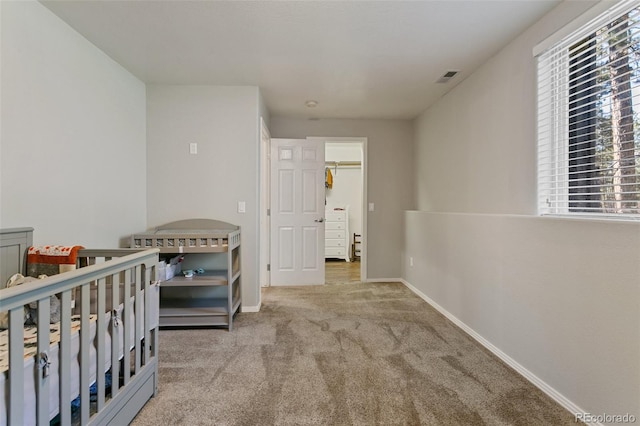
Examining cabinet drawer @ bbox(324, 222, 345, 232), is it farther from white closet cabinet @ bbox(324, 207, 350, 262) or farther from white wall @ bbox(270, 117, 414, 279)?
white wall @ bbox(270, 117, 414, 279)

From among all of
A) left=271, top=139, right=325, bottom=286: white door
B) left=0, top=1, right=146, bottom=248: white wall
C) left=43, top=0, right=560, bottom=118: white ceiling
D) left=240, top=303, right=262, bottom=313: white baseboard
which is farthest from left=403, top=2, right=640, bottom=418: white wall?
left=0, top=1, right=146, bottom=248: white wall

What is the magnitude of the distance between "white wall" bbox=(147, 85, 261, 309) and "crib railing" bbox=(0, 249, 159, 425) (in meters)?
1.31

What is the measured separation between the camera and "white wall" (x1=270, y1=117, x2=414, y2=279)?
426cm

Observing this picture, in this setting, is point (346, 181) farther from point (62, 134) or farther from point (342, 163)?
point (62, 134)

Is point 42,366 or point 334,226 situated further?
point 334,226

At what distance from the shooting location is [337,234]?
235 inches

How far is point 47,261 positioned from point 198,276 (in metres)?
1.23

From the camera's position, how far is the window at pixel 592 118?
1466 mm

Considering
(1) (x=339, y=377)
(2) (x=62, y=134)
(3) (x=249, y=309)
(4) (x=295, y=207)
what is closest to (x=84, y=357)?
(1) (x=339, y=377)

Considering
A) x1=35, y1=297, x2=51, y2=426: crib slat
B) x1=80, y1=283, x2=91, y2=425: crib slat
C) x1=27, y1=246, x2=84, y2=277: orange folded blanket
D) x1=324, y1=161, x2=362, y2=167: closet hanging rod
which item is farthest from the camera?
x1=324, y1=161, x2=362, y2=167: closet hanging rod

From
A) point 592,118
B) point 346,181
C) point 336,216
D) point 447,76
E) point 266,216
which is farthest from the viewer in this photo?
point 346,181

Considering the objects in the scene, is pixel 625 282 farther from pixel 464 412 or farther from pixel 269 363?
pixel 269 363

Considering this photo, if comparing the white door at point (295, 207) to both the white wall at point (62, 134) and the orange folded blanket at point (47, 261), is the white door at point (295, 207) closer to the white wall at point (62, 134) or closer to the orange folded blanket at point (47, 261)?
the white wall at point (62, 134)

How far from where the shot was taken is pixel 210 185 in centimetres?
305
